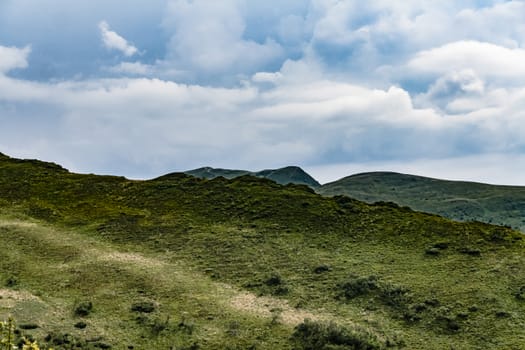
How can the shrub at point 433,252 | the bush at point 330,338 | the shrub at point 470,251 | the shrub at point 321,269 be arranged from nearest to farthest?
1. the bush at point 330,338
2. the shrub at point 321,269
3. the shrub at point 470,251
4. the shrub at point 433,252

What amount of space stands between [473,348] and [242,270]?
2237 cm

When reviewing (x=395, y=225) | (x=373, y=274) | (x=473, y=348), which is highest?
(x=395, y=225)

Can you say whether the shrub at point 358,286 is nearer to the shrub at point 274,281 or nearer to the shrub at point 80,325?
the shrub at point 274,281

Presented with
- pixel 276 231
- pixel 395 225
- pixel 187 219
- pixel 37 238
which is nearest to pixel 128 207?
pixel 187 219

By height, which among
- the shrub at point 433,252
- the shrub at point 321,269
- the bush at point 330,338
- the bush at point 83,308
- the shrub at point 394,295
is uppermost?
the shrub at point 433,252

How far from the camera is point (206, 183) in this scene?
84.6m

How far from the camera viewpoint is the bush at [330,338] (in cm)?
3809

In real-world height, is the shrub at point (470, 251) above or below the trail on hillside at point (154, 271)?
above

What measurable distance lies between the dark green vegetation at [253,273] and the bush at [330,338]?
0.32 feet

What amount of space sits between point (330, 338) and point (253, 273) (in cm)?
1548

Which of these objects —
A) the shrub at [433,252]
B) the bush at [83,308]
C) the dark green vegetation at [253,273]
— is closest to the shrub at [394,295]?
the dark green vegetation at [253,273]

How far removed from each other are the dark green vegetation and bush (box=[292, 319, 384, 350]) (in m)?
0.10

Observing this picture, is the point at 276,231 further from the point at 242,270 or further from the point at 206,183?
the point at 206,183

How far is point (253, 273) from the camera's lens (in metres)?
53.2
